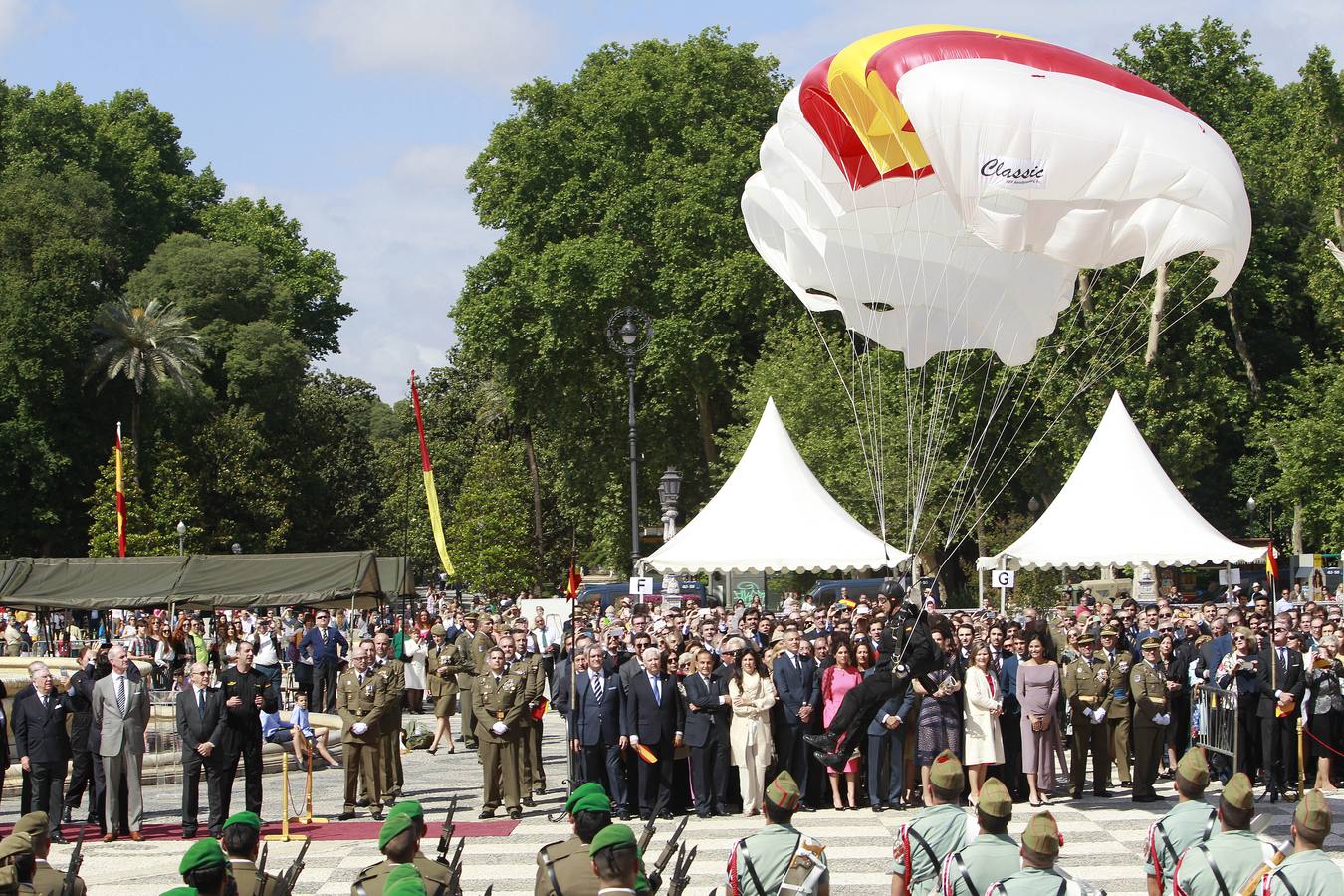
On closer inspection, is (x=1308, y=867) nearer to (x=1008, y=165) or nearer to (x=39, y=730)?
(x=1008, y=165)

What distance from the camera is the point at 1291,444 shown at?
38344 millimetres

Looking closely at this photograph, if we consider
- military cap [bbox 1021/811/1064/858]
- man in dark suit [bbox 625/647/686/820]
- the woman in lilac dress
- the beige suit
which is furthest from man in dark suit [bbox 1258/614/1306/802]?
the beige suit

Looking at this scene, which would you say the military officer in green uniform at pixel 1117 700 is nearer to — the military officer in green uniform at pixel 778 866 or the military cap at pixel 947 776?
the military cap at pixel 947 776

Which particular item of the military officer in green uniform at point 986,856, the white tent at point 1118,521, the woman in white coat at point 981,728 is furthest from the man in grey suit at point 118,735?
the white tent at point 1118,521

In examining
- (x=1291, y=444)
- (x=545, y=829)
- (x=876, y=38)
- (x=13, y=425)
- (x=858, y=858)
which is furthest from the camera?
(x=13, y=425)

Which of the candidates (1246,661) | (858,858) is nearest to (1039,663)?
(1246,661)

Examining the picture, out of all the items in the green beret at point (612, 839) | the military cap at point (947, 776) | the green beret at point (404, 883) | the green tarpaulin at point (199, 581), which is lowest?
the green beret at point (404, 883)

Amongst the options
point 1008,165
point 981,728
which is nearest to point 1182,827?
point 981,728

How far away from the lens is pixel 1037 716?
15.2 m

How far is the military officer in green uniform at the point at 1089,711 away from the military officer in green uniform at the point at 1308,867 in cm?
906

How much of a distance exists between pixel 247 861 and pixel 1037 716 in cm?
991

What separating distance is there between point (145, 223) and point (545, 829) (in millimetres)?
52776

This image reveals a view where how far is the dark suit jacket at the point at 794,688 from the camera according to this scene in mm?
15273

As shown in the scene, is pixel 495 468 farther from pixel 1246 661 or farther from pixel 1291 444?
pixel 1246 661
